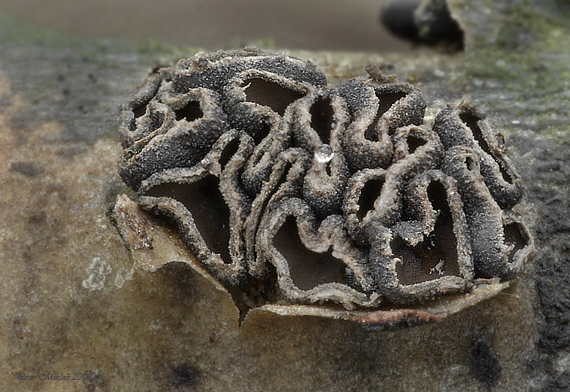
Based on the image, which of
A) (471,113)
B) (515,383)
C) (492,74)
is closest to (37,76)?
(471,113)

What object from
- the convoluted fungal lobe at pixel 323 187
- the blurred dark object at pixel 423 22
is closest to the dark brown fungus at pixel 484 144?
the convoluted fungal lobe at pixel 323 187

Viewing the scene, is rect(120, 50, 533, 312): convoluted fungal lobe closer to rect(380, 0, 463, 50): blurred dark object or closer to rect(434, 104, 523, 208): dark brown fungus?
rect(434, 104, 523, 208): dark brown fungus

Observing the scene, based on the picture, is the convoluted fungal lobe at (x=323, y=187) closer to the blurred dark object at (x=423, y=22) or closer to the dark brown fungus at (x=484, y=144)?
the dark brown fungus at (x=484, y=144)

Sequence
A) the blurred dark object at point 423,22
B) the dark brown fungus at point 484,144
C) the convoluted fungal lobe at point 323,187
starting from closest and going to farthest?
the convoluted fungal lobe at point 323,187, the dark brown fungus at point 484,144, the blurred dark object at point 423,22

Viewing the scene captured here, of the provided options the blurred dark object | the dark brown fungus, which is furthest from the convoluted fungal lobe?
the blurred dark object

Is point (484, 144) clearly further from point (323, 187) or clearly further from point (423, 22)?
point (423, 22)
